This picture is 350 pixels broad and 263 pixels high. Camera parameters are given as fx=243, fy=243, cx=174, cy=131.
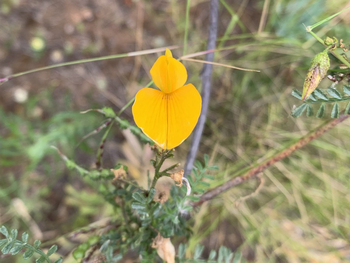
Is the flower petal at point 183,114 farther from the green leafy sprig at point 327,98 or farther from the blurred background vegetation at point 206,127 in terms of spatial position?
the blurred background vegetation at point 206,127

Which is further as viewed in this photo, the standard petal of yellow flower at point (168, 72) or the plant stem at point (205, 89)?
the plant stem at point (205, 89)

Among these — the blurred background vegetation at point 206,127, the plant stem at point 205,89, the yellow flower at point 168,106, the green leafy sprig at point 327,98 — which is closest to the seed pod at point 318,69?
the green leafy sprig at point 327,98

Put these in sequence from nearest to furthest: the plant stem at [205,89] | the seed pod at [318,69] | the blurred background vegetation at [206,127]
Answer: the seed pod at [318,69]
the plant stem at [205,89]
the blurred background vegetation at [206,127]

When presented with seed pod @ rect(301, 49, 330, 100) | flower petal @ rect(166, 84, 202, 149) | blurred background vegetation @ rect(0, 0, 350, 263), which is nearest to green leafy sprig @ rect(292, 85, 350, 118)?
seed pod @ rect(301, 49, 330, 100)

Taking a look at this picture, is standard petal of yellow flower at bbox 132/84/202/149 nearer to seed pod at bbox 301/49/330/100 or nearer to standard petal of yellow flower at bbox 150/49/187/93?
standard petal of yellow flower at bbox 150/49/187/93

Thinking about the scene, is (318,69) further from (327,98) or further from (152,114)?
(152,114)

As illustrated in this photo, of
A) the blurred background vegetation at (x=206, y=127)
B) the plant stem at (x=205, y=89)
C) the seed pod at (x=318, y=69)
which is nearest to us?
the seed pod at (x=318, y=69)

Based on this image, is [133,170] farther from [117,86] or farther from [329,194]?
[329,194]

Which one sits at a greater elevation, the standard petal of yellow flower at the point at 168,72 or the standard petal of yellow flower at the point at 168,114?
the standard petal of yellow flower at the point at 168,72
